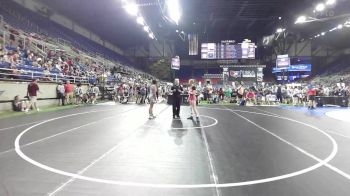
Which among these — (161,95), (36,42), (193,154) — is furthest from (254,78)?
(193,154)

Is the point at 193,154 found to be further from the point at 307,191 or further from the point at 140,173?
the point at 307,191

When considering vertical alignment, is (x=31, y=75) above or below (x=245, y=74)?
below

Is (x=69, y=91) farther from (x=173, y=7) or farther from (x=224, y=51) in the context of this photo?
(x=224, y=51)

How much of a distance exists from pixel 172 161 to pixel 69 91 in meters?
18.4

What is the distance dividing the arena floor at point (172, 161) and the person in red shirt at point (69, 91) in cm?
1223

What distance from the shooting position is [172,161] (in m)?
6.86

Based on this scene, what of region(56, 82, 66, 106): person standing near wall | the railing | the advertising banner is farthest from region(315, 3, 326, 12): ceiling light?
region(56, 82, 66, 106): person standing near wall

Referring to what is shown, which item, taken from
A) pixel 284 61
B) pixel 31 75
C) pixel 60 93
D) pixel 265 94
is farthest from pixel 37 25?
pixel 284 61

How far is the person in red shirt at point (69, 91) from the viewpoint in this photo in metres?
23.5

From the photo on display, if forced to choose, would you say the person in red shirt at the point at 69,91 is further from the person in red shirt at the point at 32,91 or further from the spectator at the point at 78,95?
the person in red shirt at the point at 32,91

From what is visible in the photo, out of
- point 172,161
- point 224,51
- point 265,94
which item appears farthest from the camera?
point 224,51

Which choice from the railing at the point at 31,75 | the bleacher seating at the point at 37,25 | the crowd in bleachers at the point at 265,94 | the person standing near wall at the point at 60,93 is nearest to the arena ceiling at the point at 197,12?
the bleacher seating at the point at 37,25

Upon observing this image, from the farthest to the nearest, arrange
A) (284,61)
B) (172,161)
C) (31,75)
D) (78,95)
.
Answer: (284,61)
(78,95)
(31,75)
(172,161)

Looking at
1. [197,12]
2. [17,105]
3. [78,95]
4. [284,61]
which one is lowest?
[17,105]
